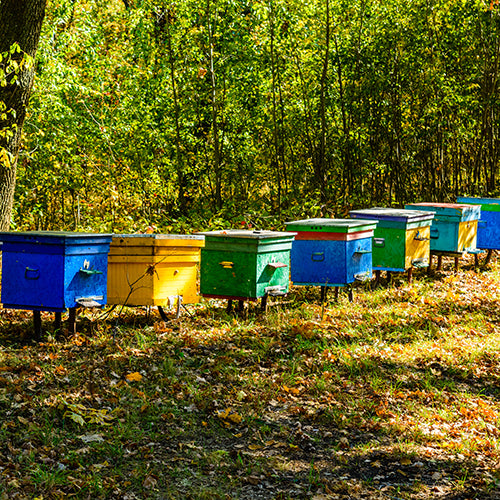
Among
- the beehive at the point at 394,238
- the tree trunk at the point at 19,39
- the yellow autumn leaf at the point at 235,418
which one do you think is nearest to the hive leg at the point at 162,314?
the tree trunk at the point at 19,39

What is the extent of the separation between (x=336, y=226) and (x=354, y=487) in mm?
4501

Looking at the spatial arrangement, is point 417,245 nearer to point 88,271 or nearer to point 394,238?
point 394,238

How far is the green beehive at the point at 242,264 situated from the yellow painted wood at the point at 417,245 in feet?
8.68

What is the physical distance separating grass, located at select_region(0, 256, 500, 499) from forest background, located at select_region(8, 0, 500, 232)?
224 inches

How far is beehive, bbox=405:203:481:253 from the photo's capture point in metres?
11.4

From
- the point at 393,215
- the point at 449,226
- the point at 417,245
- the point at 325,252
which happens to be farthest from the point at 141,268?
the point at 449,226

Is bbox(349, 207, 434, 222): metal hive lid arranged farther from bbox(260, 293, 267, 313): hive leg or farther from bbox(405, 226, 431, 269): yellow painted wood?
bbox(260, 293, 267, 313): hive leg

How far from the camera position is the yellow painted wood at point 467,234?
453 inches

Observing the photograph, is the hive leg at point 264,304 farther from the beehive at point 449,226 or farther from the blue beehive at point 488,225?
the blue beehive at point 488,225

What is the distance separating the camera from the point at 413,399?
6387mm

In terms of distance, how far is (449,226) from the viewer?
11.5m

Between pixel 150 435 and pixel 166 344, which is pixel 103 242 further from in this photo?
pixel 150 435

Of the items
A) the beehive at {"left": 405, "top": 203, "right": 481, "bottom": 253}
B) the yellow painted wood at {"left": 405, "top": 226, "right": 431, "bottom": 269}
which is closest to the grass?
the yellow painted wood at {"left": 405, "top": 226, "right": 431, "bottom": 269}

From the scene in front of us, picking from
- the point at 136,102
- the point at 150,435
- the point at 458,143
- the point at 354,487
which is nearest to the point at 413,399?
the point at 354,487
